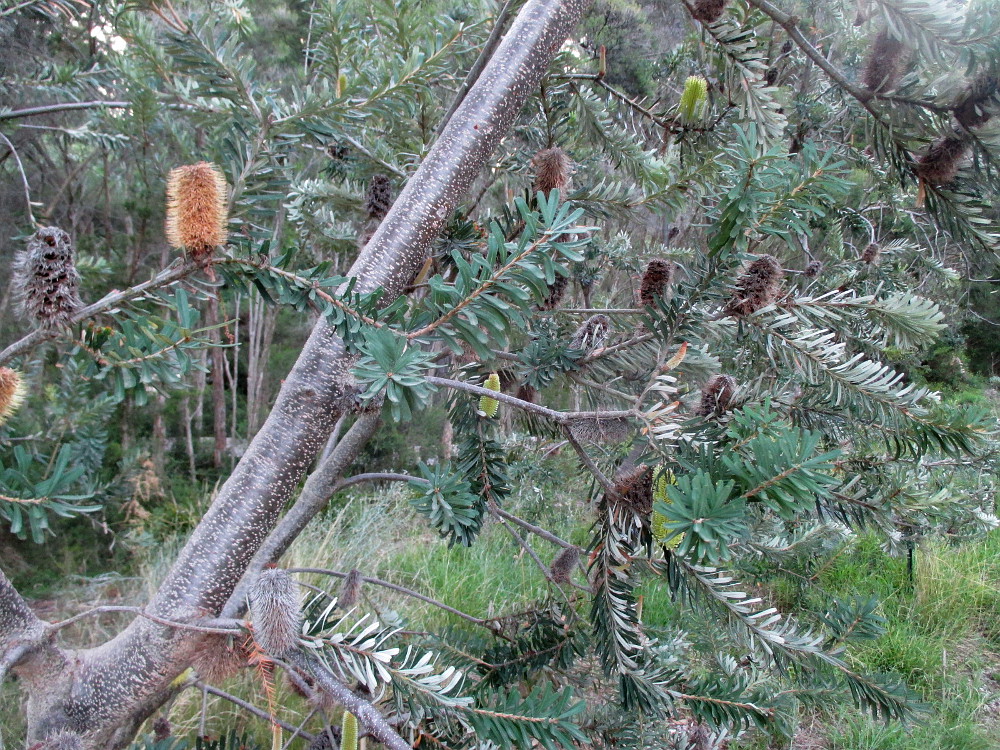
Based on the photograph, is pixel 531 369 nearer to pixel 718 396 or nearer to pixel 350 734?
pixel 718 396

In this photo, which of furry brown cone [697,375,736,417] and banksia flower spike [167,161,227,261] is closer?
banksia flower spike [167,161,227,261]

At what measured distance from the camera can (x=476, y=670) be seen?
3.75 ft

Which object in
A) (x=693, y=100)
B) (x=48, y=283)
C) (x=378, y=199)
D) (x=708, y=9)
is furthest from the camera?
(x=378, y=199)

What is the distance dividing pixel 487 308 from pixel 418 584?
2.87m

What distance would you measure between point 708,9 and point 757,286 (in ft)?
1.71

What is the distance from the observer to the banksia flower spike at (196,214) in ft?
1.96

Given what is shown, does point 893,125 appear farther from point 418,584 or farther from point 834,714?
point 418,584

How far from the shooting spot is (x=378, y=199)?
1.29 m

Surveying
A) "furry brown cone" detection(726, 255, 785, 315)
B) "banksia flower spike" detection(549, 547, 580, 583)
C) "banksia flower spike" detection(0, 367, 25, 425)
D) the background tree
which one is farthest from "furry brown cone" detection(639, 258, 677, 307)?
"banksia flower spike" detection(0, 367, 25, 425)

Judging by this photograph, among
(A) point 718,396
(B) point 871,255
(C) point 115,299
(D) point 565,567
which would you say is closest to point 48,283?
(C) point 115,299

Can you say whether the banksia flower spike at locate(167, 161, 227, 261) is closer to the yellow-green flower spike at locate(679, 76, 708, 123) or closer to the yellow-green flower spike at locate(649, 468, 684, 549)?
the yellow-green flower spike at locate(649, 468, 684, 549)

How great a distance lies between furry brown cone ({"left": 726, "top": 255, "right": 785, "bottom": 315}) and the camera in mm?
825

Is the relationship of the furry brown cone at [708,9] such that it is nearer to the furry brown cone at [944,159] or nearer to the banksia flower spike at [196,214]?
the furry brown cone at [944,159]

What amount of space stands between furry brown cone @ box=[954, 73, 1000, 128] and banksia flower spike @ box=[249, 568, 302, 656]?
1074 mm
